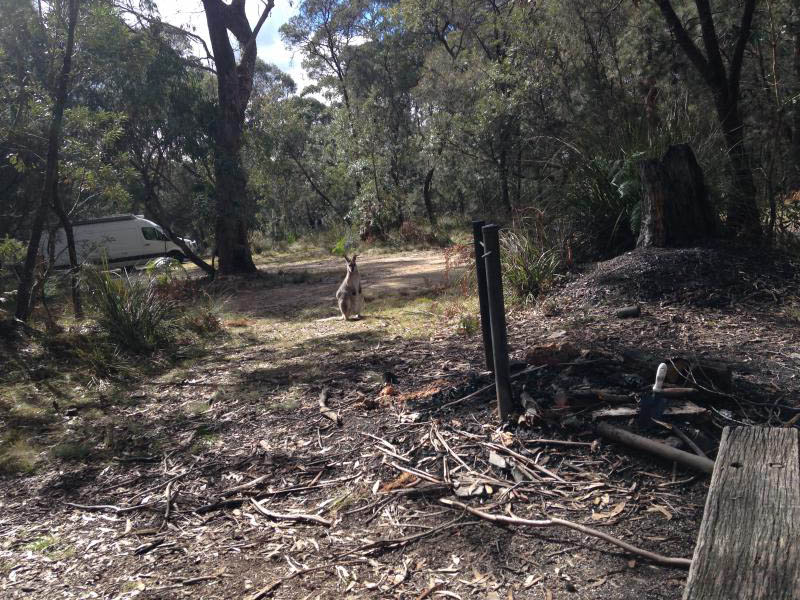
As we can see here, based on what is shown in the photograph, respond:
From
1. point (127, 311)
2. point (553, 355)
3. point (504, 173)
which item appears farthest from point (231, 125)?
point (553, 355)

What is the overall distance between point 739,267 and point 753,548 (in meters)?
5.83

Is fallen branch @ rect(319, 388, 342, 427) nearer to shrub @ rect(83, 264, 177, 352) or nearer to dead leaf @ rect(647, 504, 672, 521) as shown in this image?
dead leaf @ rect(647, 504, 672, 521)

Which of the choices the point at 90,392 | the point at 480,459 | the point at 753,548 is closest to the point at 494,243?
the point at 480,459

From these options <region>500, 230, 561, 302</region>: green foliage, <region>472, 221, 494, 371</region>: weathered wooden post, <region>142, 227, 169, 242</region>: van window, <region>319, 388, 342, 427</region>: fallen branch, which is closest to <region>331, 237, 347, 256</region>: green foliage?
<region>142, 227, 169, 242</region>: van window

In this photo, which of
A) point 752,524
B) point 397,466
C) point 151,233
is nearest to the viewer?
point 752,524

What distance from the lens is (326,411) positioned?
4.94m

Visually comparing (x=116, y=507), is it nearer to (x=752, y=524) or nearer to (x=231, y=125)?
(x=752, y=524)

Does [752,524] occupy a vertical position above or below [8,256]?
below

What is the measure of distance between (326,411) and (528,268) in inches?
154

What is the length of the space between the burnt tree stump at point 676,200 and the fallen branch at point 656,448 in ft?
14.6

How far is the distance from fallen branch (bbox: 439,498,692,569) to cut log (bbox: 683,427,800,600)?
0.71m

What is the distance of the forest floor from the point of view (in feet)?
9.55

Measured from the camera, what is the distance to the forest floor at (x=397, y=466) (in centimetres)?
291

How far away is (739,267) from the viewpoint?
6.59 meters
